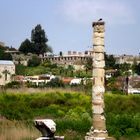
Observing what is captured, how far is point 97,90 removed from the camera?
14492 mm

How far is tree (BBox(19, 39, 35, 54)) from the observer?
428 feet

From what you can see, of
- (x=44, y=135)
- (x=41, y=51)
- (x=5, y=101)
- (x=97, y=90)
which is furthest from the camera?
(x=41, y=51)

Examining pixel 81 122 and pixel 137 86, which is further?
pixel 137 86

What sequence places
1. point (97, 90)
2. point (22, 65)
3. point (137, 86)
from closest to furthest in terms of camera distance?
1. point (97, 90)
2. point (137, 86)
3. point (22, 65)

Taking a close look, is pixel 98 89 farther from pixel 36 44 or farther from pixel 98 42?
pixel 36 44

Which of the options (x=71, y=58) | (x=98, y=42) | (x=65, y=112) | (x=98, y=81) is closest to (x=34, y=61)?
(x=71, y=58)

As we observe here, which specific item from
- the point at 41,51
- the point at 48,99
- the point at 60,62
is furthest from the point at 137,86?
the point at 60,62

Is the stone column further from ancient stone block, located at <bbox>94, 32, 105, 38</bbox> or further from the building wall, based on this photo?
the building wall

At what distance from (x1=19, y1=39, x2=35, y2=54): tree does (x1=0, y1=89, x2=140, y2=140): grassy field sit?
94.2 metres

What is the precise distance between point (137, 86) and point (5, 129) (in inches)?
2460

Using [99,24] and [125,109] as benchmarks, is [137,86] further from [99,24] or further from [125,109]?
[99,24]

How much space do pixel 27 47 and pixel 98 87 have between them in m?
119

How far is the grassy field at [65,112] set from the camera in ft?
60.5

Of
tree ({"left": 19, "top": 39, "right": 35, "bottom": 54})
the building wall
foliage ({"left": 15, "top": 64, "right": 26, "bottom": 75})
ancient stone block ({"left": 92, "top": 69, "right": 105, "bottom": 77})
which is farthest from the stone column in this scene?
tree ({"left": 19, "top": 39, "right": 35, "bottom": 54})
